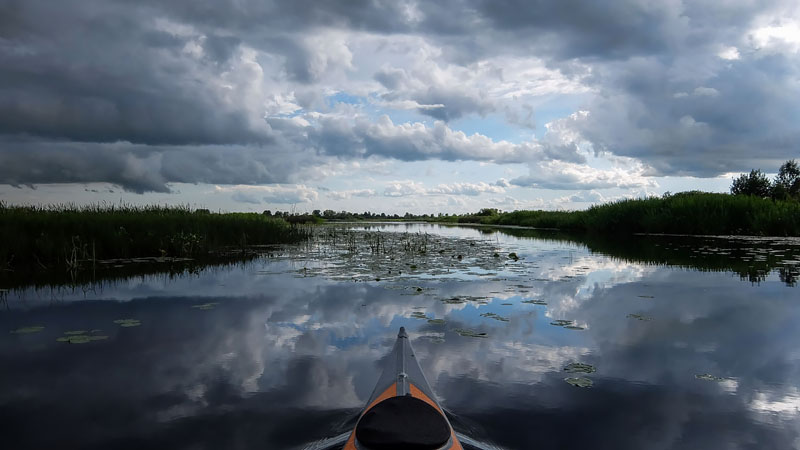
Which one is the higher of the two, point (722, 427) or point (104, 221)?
point (104, 221)

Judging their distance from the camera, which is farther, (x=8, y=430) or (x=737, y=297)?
(x=737, y=297)

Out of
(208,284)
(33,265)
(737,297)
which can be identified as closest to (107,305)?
(208,284)

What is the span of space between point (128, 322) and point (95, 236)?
299 inches

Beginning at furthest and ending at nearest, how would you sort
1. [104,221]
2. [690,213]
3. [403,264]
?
[690,213] → [104,221] → [403,264]

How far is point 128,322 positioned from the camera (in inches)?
239

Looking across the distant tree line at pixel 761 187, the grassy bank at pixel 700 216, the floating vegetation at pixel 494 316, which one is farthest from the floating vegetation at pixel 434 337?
the distant tree line at pixel 761 187

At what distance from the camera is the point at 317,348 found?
4.92 m

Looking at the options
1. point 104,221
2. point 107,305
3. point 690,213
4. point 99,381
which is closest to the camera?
point 99,381

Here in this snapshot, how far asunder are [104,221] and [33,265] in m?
2.40

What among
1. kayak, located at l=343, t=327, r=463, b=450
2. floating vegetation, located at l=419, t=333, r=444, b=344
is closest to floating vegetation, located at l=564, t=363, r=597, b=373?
floating vegetation, located at l=419, t=333, r=444, b=344

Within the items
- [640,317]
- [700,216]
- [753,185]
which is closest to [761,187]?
[753,185]

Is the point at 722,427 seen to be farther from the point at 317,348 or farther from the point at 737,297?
the point at 737,297

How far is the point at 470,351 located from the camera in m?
4.71

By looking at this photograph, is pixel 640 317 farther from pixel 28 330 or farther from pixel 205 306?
pixel 28 330
